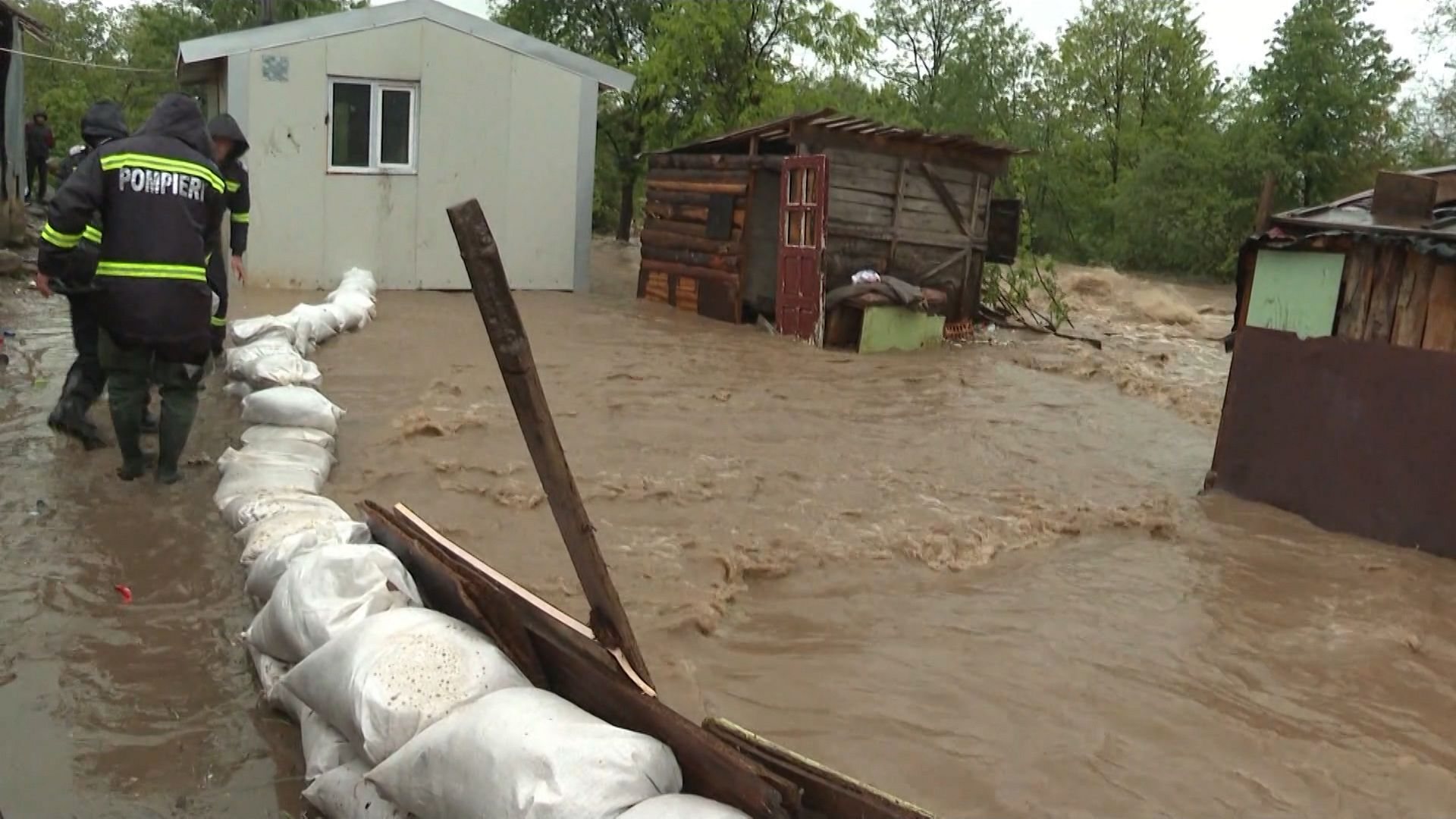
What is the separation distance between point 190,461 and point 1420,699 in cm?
508

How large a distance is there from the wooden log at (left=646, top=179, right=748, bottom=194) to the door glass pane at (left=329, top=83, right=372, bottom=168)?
11.7 ft

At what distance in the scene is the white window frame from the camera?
41.7 ft

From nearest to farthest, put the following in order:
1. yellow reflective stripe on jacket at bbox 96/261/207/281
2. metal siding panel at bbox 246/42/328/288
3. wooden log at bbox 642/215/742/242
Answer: yellow reflective stripe on jacket at bbox 96/261/207/281 → metal siding panel at bbox 246/42/328/288 → wooden log at bbox 642/215/742/242

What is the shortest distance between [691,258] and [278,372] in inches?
322

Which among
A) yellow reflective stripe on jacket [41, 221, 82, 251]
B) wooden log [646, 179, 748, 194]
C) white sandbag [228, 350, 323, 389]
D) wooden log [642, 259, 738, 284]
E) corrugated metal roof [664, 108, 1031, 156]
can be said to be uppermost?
corrugated metal roof [664, 108, 1031, 156]

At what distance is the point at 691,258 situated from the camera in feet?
45.7

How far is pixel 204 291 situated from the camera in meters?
5.03

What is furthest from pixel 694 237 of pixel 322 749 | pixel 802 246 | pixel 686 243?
pixel 322 749

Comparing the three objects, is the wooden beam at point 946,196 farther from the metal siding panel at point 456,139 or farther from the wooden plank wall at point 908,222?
the metal siding panel at point 456,139

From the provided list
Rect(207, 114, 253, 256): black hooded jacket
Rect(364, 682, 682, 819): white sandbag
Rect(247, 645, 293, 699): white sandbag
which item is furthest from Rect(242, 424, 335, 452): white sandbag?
Rect(364, 682, 682, 819): white sandbag

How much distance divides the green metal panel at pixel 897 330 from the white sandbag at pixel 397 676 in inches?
362

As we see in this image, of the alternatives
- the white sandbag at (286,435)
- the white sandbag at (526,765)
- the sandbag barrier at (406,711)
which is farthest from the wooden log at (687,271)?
the white sandbag at (526,765)

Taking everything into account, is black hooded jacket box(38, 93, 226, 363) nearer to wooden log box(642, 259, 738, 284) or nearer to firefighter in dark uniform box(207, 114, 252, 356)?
firefighter in dark uniform box(207, 114, 252, 356)

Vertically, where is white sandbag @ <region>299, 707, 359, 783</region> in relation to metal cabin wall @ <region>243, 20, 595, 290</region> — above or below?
below
